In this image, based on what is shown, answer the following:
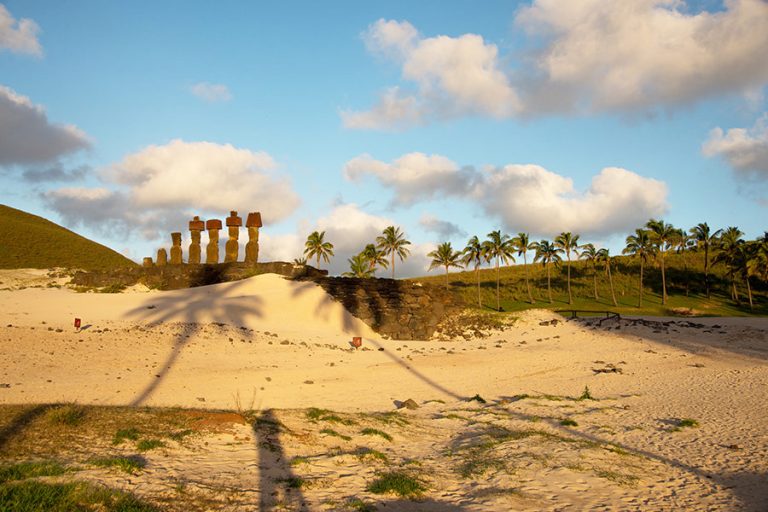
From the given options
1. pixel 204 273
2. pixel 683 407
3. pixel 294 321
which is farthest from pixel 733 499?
pixel 204 273

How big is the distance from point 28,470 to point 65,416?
3241mm

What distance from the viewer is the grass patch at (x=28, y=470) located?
7.37m

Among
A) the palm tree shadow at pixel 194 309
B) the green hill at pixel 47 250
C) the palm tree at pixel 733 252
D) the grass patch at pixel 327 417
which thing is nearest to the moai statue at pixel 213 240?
the palm tree shadow at pixel 194 309

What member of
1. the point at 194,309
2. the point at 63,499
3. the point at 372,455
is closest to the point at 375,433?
the point at 372,455

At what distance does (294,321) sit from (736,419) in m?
25.2

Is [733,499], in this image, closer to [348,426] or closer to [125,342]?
[348,426]

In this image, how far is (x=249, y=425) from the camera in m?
12.1

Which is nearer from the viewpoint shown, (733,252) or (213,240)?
(213,240)

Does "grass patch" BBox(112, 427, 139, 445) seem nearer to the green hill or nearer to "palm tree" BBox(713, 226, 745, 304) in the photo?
the green hill

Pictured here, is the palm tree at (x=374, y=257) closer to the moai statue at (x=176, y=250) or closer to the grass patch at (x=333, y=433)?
the moai statue at (x=176, y=250)

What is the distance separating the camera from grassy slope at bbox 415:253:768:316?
2391 inches

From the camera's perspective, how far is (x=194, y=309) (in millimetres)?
32406

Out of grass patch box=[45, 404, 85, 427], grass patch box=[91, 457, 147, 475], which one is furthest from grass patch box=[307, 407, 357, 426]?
grass patch box=[91, 457, 147, 475]

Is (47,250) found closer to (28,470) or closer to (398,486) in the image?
(28,470)
